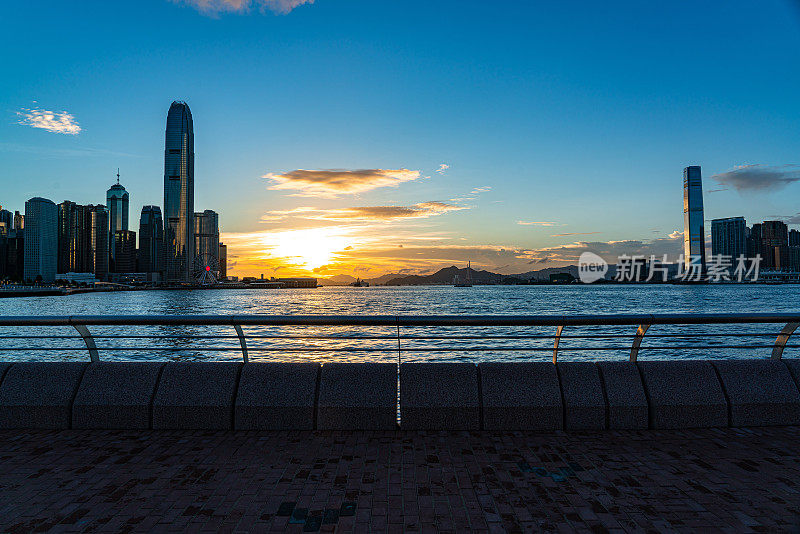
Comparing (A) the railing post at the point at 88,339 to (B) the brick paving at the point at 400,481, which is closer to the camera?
(B) the brick paving at the point at 400,481

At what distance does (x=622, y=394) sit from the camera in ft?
18.5

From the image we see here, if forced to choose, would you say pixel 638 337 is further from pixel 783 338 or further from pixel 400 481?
pixel 400 481

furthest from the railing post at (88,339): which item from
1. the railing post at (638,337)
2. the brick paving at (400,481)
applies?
the railing post at (638,337)

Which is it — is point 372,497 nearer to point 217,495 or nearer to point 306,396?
point 217,495

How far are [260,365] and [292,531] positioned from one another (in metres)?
2.72

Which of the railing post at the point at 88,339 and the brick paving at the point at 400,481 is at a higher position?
the railing post at the point at 88,339

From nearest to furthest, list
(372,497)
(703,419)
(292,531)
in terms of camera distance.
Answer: (292,531) < (372,497) < (703,419)

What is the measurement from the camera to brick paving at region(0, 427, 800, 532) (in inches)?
141

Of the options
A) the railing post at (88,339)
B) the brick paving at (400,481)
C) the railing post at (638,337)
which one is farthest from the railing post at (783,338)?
the railing post at (88,339)

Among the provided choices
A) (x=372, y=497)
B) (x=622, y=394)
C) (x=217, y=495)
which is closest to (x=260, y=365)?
(x=217, y=495)

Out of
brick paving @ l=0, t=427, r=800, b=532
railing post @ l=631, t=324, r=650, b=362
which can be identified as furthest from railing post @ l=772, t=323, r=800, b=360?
railing post @ l=631, t=324, r=650, b=362

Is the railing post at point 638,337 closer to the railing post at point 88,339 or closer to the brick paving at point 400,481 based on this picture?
the brick paving at point 400,481

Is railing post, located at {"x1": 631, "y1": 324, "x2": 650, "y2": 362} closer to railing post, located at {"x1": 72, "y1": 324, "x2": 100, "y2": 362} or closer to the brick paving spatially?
the brick paving

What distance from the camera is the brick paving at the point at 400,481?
141 inches
